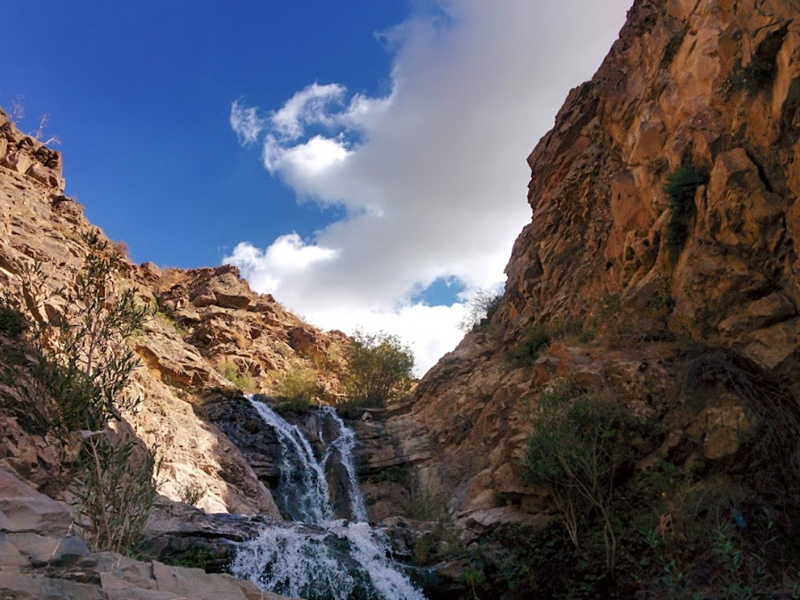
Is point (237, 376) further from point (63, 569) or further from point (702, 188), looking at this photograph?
point (63, 569)

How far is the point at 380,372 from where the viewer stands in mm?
34188

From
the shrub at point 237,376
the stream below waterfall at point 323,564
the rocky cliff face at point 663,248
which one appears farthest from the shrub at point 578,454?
the shrub at point 237,376

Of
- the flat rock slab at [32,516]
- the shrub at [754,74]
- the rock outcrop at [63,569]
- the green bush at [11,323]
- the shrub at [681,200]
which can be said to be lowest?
the rock outcrop at [63,569]

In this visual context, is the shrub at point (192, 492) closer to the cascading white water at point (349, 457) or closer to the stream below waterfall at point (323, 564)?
the stream below waterfall at point (323, 564)

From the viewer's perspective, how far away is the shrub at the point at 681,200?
13.8 meters

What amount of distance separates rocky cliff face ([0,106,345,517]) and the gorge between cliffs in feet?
0.35

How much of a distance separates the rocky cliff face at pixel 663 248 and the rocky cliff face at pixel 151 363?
27.3 ft

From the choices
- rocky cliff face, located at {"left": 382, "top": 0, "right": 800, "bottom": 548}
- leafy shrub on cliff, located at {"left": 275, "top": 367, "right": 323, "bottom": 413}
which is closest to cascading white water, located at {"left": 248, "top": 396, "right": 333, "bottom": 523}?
leafy shrub on cliff, located at {"left": 275, "top": 367, "right": 323, "bottom": 413}

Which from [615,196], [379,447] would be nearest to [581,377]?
Result: [615,196]

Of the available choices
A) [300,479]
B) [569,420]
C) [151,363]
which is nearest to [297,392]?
[300,479]

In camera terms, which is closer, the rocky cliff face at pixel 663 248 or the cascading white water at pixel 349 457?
the rocky cliff face at pixel 663 248

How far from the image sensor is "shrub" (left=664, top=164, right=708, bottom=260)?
13797 mm

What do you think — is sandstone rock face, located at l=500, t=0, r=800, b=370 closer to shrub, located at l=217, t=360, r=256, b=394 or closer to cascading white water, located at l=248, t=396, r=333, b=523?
cascading white water, located at l=248, t=396, r=333, b=523

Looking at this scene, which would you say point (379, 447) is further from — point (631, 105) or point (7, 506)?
point (7, 506)
